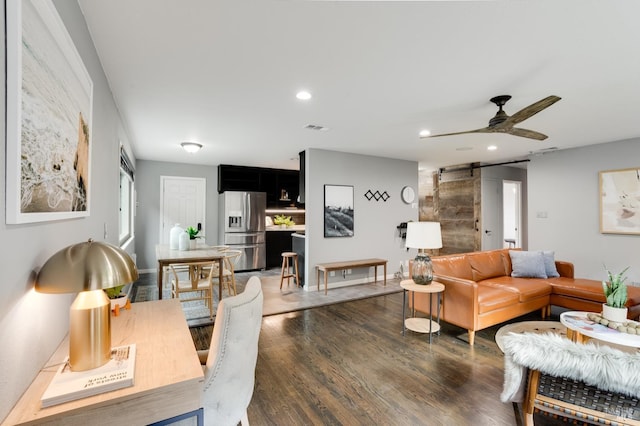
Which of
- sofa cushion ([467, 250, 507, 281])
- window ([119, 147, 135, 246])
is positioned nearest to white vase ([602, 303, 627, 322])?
sofa cushion ([467, 250, 507, 281])

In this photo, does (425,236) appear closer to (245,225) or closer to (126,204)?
(245,225)

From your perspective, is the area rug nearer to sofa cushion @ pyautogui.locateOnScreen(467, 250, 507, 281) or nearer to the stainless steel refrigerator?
the stainless steel refrigerator

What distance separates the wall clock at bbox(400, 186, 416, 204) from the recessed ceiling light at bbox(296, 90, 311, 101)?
3.87m

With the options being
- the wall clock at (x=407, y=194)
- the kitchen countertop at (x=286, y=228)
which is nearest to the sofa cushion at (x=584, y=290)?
the wall clock at (x=407, y=194)

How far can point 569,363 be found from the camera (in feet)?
4.79

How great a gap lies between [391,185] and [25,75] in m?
5.72

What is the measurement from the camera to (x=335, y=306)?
4348 mm

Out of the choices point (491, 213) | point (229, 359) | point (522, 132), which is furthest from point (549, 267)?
point (229, 359)

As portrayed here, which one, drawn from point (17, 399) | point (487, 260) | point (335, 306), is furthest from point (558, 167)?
point (17, 399)

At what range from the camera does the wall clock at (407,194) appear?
628 centimetres

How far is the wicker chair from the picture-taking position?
138 centimetres

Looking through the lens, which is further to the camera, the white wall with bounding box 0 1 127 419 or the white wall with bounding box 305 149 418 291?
the white wall with bounding box 305 149 418 291

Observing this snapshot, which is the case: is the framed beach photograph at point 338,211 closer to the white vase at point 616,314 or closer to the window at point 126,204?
the window at point 126,204

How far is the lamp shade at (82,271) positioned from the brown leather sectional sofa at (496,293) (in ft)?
10.2
